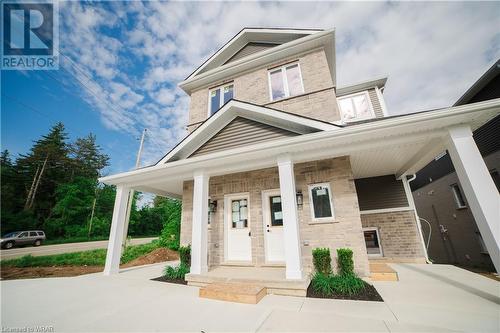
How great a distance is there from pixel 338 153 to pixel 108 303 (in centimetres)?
603

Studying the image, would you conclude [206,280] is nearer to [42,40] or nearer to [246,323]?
[246,323]

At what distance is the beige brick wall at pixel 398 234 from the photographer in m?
7.12

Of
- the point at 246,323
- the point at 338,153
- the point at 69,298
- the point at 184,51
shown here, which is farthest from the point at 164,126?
the point at 246,323

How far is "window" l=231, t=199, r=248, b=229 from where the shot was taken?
641 cm

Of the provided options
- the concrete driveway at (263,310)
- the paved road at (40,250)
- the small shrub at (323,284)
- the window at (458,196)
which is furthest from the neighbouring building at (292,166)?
the paved road at (40,250)

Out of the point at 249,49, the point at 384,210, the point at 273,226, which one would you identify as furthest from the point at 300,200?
the point at 249,49

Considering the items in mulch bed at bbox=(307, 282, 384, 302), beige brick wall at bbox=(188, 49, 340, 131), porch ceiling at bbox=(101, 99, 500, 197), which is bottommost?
mulch bed at bbox=(307, 282, 384, 302)

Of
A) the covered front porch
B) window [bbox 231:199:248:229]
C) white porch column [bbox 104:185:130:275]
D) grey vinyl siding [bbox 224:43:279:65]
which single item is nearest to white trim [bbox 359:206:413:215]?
the covered front porch

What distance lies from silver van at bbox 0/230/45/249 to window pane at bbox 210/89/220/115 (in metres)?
21.3

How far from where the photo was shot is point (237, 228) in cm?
642

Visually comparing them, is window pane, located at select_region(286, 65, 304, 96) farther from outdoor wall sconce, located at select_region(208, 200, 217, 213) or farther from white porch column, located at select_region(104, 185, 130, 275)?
white porch column, located at select_region(104, 185, 130, 275)

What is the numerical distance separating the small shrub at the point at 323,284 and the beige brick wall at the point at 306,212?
697 mm

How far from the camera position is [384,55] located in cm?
788

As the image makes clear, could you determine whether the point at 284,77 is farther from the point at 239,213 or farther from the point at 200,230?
the point at 200,230
